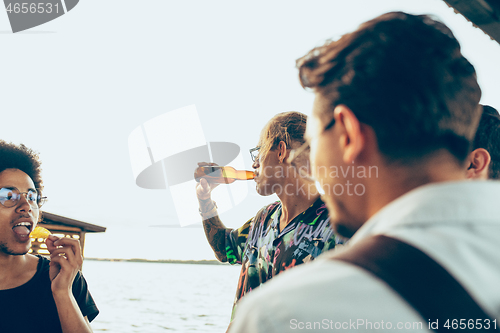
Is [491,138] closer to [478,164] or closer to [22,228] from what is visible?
[478,164]

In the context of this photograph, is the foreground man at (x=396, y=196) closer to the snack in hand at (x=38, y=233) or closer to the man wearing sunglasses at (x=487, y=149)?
the man wearing sunglasses at (x=487, y=149)

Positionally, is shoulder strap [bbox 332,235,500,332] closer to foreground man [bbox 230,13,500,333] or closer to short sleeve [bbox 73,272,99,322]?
foreground man [bbox 230,13,500,333]

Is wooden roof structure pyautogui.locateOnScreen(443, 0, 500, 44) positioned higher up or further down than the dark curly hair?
higher up

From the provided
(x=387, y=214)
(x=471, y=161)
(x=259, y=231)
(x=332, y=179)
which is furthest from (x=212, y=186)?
(x=387, y=214)

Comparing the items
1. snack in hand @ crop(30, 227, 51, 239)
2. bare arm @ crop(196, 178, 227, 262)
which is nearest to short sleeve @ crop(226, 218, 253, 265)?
bare arm @ crop(196, 178, 227, 262)

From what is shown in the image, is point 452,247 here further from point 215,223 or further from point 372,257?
point 215,223

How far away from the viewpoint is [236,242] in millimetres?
2311

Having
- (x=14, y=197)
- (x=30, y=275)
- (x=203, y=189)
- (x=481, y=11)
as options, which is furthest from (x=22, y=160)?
(x=481, y=11)

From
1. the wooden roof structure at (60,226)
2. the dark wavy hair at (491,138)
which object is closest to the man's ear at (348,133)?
the dark wavy hair at (491,138)

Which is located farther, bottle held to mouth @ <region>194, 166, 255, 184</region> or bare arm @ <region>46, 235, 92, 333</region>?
bottle held to mouth @ <region>194, 166, 255, 184</region>

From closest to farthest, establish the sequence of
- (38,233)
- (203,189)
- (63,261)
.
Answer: (63,261)
(38,233)
(203,189)

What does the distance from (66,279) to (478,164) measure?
176 centimetres

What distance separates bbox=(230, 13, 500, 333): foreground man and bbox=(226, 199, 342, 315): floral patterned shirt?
3.08 ft

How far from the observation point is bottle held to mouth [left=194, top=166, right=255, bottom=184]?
2723 millimetres
